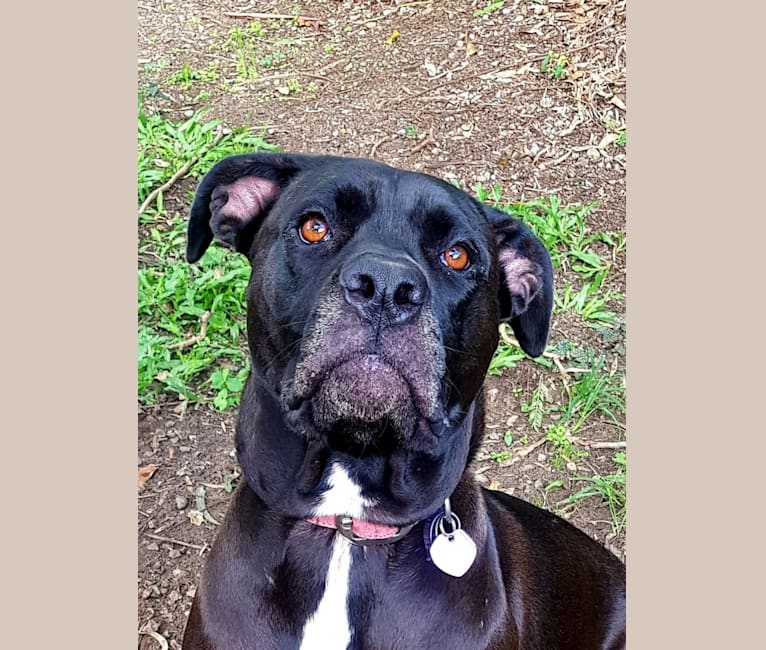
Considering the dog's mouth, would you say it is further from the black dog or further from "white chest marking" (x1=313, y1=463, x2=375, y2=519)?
"white chest marking" (x1=313, y1=463, x2=375, y2=519)

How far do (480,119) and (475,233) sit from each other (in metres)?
3.91

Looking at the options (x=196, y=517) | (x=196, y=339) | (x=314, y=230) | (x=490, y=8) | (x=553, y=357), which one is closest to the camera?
(x=314, y=230)

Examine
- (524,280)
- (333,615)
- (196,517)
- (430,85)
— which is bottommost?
(196,517)

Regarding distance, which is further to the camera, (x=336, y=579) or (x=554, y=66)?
(x=554, y=66)

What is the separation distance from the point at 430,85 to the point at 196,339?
2.90 m

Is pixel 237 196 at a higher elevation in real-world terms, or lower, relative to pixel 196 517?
higher

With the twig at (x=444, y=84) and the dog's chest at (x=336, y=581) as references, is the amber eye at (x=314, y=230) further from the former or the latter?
the twig at (x=444, y=84)

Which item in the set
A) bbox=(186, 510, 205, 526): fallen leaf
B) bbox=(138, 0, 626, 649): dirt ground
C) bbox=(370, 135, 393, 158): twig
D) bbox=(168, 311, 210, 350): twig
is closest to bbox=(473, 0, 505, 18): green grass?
bbox=(138, 0, 626, 649): dirt ground

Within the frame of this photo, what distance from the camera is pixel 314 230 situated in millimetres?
2668

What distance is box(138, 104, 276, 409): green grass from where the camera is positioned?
4914 mm

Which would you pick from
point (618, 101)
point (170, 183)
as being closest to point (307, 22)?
point (170, 183)

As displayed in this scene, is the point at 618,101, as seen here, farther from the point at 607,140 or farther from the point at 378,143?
the point at 378,143

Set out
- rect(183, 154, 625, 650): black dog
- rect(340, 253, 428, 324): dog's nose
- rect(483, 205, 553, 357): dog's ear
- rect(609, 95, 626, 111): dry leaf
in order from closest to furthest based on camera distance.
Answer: rect(340, 253, 428, 324): dog's nose → rect(183, 154, 625, 650): black dog → rect(483, 205, 553, 357): dog's ear → rect(609, 95, 626, 111): dry leaf

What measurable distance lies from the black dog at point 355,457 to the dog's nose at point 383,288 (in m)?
0.10
